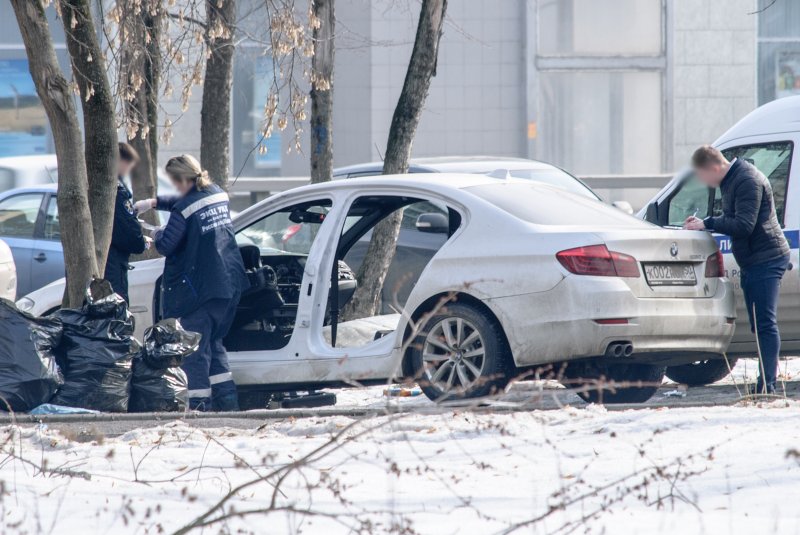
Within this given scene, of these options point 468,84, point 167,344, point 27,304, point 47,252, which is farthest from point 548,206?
point 468,84

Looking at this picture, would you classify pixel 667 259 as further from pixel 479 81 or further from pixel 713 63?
pixel 713 63

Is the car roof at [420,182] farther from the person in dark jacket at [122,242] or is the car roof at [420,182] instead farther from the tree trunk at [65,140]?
the person in dark jacket at [122,242]

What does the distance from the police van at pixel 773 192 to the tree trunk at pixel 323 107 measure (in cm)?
377

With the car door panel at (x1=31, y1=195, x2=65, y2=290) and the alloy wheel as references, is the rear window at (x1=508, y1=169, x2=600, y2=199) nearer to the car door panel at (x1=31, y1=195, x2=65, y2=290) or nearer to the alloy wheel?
the car door panel at (x1=31, y1=195, x2=65, y2=290)

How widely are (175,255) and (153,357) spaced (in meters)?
0.76

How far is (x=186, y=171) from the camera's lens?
323 inches

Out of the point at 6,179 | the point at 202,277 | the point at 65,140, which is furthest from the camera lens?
the point at 6,179

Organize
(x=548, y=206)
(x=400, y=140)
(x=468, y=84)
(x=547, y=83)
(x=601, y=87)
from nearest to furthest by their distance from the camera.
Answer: (x=548, y=206) < (x=400, y=140) < (x=468, y=84) < (x=547, y=83) < (x=601, y=87)

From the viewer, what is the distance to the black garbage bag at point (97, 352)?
24.9 feet

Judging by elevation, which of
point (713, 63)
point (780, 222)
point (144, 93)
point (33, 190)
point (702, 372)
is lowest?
point (702, 372)

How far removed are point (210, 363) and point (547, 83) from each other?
15134 mm

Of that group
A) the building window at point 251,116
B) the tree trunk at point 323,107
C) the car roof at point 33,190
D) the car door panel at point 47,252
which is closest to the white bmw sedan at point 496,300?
the tree trunk at point 323,107

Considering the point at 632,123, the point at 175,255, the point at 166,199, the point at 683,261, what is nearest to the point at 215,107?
the point at 166,199

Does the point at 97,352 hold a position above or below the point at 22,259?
below
